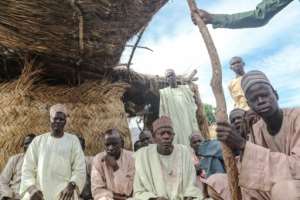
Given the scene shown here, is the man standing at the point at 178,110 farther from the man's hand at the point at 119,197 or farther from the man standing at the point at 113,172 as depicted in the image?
the man's hand at the point at 119,197

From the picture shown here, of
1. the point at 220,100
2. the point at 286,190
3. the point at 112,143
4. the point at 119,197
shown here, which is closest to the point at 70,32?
the point at 112,143

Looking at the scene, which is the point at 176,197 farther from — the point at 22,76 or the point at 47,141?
the point at 22,76

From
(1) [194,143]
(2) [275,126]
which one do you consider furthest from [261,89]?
(1) [194,143]

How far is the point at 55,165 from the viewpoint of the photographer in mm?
5449

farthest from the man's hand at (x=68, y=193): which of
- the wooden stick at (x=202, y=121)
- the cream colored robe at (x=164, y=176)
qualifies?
the wooden stick at (x=202, y=121)

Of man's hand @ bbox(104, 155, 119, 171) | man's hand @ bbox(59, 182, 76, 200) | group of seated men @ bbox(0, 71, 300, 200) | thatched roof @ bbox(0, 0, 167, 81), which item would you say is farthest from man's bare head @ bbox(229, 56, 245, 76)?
man's hand @ bbox(59, 182, 76, 200)

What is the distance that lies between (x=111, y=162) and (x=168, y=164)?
91 cm

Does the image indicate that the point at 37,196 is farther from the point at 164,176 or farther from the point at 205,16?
the point at 205,16

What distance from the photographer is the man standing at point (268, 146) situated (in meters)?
2.75

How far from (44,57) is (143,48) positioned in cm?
185

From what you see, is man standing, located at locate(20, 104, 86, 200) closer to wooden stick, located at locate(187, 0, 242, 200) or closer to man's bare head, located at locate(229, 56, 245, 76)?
wooden stick, located at locate(187, 0, 242, 200)

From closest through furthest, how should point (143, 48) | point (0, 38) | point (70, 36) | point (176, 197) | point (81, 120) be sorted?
point (176, 197) < point (0, 38) < point (70, 36) < point (81, 120) < point (143, 48)

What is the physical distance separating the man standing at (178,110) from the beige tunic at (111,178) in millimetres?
2896

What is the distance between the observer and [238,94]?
7.23 metres
